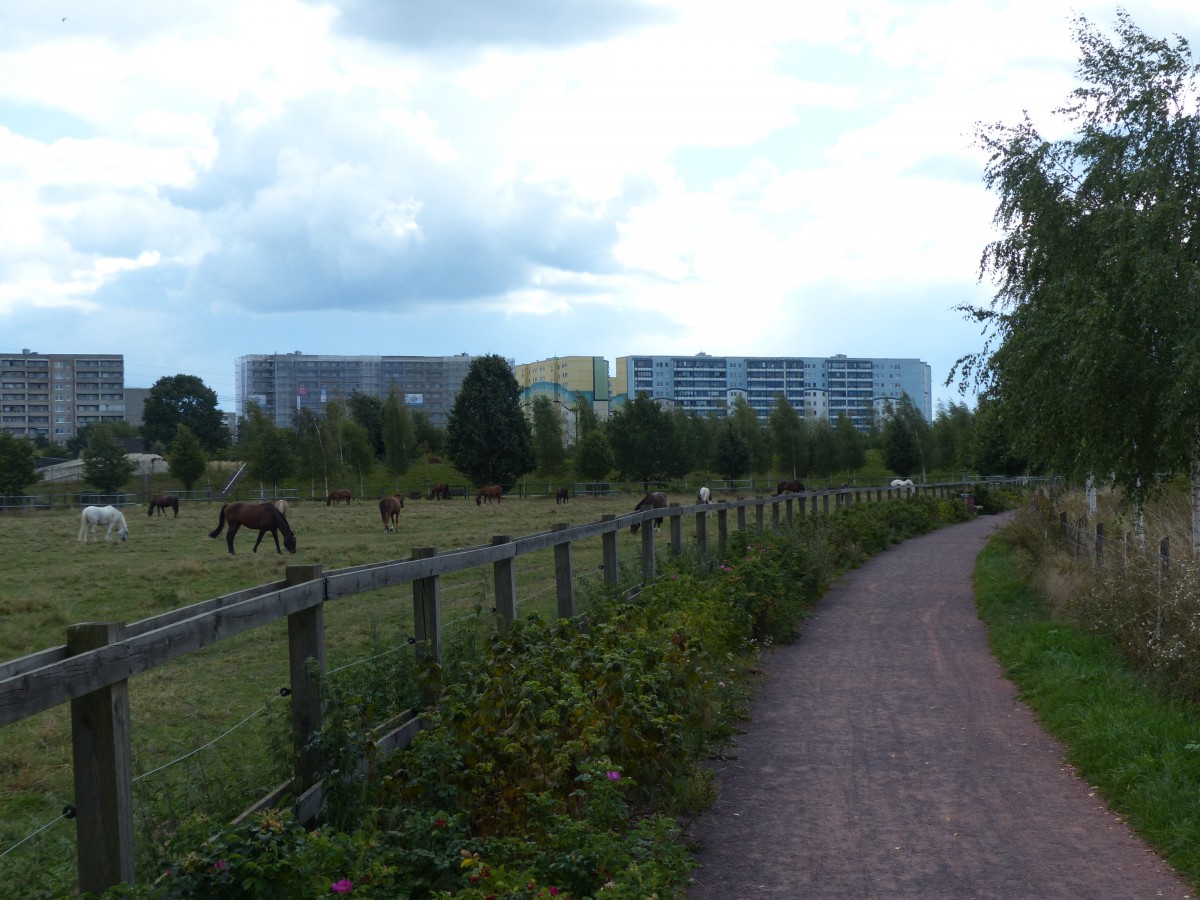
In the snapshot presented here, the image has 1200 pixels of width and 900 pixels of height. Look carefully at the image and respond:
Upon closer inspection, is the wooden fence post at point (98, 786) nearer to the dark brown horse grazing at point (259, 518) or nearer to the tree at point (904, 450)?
the dark brown horse grazing at point (259, 518)

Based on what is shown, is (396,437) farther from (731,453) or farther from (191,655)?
(191,655)

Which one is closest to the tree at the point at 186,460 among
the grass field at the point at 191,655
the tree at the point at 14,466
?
the tree at the point at 14,466

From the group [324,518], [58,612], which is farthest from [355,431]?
[58,612]

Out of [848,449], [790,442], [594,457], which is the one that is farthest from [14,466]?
[848,449]

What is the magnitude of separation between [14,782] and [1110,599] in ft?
30.6

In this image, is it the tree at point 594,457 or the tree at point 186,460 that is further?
the tree at point 594,457

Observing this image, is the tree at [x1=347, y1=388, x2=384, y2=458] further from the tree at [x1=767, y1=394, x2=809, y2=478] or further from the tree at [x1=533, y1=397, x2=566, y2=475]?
the tree at [x1=767, y1=394, x2=809, y2=478]

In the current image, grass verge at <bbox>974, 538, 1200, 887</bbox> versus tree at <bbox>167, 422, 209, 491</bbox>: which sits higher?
tree at <bbox>167, 422, 209, 491</bbox>

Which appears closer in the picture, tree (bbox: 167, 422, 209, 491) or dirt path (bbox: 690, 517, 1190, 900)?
dirt path (bbox: 690, 517, 1190, 900)

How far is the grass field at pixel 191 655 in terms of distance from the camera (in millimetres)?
4812

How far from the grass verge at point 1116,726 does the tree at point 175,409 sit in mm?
132077

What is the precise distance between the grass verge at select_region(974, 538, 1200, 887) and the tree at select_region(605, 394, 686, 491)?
74.9 m

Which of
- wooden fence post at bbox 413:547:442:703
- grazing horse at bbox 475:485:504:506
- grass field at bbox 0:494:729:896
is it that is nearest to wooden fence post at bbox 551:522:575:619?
grass field at bbox 0:494:729:896

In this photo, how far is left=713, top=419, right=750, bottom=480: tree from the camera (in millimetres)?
91688
